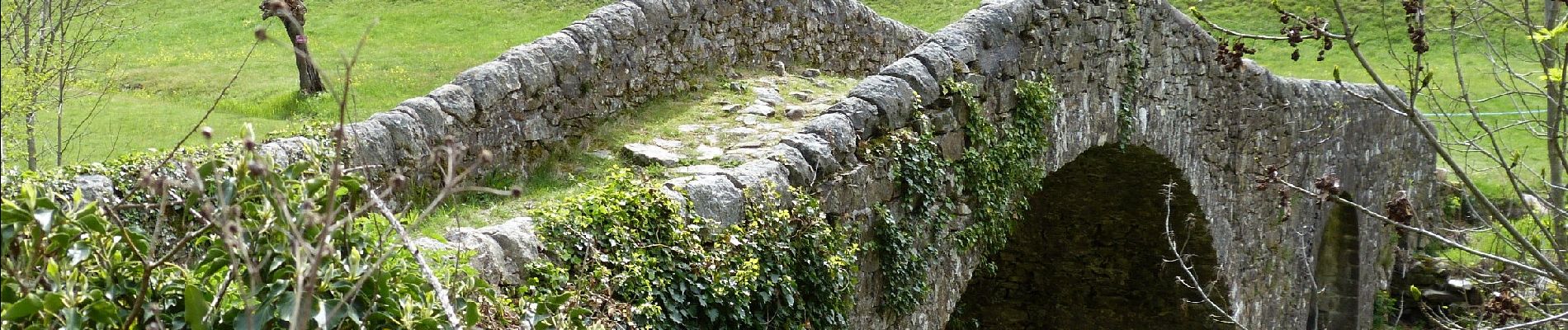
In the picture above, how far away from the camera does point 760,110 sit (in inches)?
290

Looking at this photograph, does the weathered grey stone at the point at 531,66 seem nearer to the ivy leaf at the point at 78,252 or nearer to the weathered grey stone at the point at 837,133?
the weathered grey stone at the point at 837,133

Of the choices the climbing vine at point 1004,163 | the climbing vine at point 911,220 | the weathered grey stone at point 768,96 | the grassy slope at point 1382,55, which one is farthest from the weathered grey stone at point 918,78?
the grassy slope at point 1382,55

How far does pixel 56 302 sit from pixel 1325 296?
17564 mm

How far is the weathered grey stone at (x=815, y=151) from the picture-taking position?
16.9ft

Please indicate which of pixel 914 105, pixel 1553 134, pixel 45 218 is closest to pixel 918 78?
pixel 914 105

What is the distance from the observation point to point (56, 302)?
2043 mm

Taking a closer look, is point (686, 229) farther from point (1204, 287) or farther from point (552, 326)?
point (1204, 287)

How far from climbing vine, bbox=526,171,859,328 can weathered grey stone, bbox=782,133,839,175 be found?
220 mm

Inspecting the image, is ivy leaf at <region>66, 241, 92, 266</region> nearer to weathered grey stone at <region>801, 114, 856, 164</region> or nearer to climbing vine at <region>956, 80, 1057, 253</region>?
weathered grey stone at <region>801, 114, 856, 164</region>

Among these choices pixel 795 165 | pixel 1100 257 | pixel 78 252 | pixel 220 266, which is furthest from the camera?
pixel 1100 257

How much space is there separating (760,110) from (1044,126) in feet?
5.62

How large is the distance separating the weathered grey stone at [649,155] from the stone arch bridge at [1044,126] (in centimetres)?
41

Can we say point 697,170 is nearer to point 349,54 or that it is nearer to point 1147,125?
point 1147,125

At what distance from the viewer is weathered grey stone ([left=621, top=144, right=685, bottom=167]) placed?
6070mm
